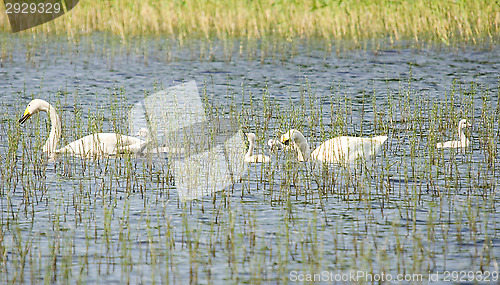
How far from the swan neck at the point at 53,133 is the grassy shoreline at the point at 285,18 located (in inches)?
499

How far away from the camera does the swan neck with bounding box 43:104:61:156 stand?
11.9 metres

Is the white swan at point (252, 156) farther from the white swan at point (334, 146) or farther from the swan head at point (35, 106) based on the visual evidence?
the swan head at point (35, 106)

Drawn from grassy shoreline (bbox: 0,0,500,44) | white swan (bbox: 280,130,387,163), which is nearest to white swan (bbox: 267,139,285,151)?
white swan (bbox: 280,130,387,163)

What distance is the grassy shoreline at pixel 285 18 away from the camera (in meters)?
25.1

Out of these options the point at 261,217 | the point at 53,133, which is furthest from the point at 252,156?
the point at 53,133

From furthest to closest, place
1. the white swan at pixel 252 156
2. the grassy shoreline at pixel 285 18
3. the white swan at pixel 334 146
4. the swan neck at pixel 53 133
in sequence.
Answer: the grassy shoreline at pixel 285 18 → the swan neck at pixel 53 133 → the white swan at pixel 252 156 → the white swan at pixel 334 146

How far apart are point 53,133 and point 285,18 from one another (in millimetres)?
15234

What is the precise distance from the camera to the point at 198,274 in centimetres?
690

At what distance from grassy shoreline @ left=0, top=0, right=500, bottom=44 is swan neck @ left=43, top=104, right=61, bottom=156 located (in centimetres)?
1268

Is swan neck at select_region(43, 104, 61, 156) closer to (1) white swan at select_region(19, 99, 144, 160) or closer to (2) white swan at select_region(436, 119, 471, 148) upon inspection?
(1) white swan at select_region(19, 99, 144, 160)

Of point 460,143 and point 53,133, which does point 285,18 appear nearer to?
point 460,143

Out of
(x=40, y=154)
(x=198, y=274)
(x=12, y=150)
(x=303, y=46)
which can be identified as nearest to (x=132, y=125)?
(x=40, y=154)

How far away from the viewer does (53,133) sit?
12.2 meters

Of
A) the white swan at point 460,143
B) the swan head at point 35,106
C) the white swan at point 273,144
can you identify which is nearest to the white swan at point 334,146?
the white swan at point 273,144
